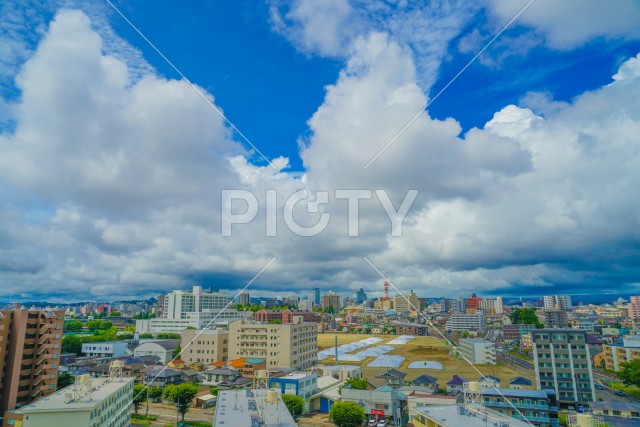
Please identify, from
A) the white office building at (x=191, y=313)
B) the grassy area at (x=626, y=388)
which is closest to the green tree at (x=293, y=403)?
the grassy area at (x=626, y=388)

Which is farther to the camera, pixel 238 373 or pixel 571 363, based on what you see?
pixel 238 373

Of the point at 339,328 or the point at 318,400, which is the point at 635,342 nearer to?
the point at 318,400

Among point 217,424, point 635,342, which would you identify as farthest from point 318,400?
point 635,342

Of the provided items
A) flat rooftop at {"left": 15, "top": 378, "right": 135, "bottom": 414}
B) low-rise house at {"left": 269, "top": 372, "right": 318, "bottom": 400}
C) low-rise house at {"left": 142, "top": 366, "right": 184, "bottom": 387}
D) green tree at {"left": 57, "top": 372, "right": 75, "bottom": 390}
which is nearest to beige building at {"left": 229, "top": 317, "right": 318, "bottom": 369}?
low-rise house at {"left": 142, "top": 366, "right": 184, "bottom": 387}

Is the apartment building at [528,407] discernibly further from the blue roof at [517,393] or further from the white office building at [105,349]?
the white office building at [105,349]

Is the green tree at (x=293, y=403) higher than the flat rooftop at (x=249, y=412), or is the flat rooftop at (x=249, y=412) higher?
the flat rooftop at (x=249, y=412)

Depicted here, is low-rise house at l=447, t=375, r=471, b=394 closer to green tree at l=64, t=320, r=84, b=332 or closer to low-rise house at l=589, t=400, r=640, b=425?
low-rise house at l=589, t=400, r=640, b=425
